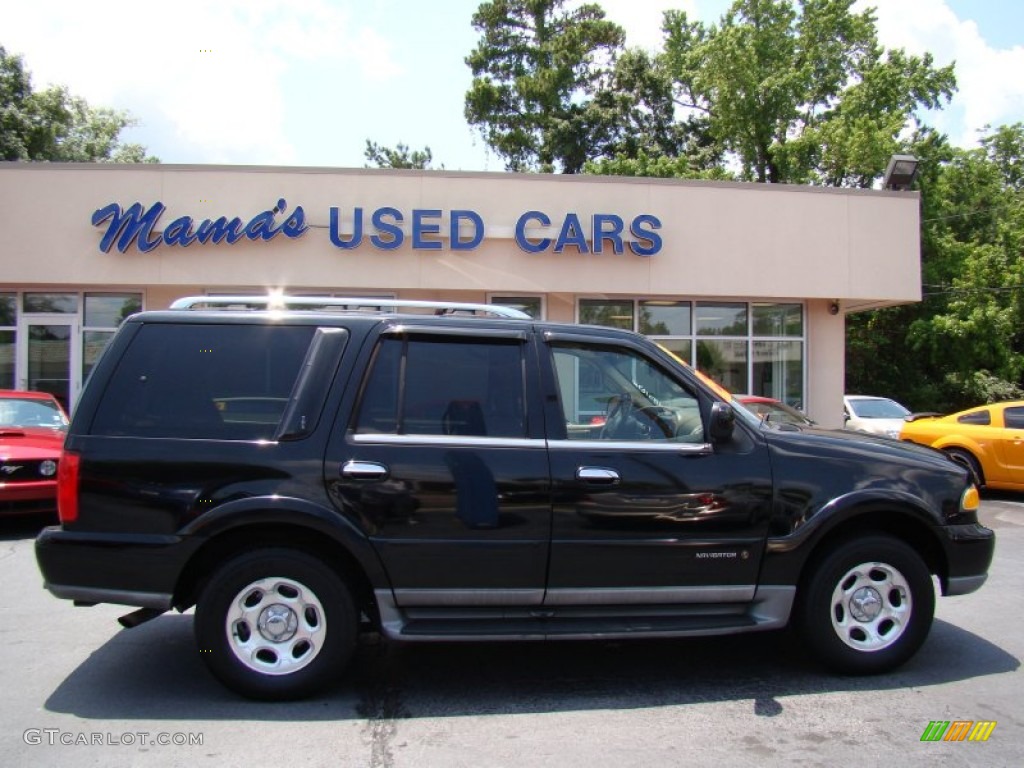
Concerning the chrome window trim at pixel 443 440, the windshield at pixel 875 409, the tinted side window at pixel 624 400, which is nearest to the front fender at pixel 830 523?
the tinted side window at pixel 624 400

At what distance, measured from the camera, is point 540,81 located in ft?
115

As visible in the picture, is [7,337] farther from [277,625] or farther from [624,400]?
[624,400]

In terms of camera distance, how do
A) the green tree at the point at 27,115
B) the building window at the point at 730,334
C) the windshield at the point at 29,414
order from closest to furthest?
the windshield at the point at 29,414, the building window at the point at 730,334, the green tree at the point at 27,115

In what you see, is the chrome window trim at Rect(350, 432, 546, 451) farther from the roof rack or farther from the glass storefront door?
the glass storefront door

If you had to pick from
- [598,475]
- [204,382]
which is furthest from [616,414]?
[204,382]

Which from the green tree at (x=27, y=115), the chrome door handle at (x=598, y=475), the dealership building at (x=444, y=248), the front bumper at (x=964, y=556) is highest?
the green tree at (x=27, y=115)

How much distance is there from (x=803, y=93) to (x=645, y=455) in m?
30.2

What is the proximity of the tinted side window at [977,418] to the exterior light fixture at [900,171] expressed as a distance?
21.2 ft

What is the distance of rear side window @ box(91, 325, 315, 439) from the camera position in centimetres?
419

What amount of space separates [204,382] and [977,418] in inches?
456

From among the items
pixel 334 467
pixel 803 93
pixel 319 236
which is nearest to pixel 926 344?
pixel 803 93

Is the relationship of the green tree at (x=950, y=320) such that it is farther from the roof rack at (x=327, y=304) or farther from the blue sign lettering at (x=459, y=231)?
the roof rack at (x=327, y=304)

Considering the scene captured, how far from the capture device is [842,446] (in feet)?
14.9

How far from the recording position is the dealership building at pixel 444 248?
14344 millimetres
